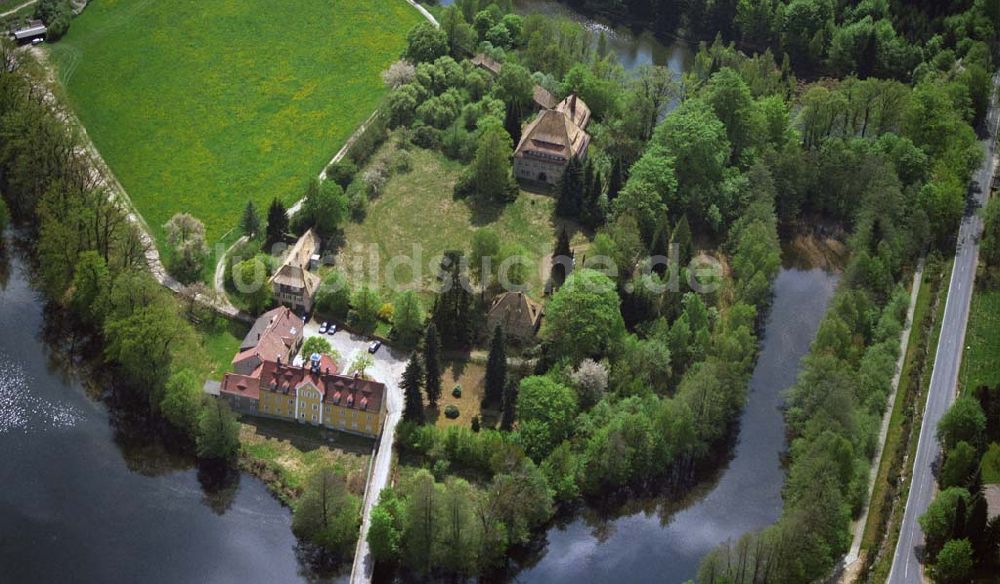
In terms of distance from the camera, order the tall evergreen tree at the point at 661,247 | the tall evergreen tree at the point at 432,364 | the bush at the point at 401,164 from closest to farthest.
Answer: the tall evergreen tree at the point at 432,364
the tall evergreen tree at the point at 661,247
the bush at the point at 401,164

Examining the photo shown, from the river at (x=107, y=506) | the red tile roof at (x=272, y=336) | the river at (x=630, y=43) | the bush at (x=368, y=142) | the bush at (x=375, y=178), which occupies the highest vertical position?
the river at (x=630, y=43)

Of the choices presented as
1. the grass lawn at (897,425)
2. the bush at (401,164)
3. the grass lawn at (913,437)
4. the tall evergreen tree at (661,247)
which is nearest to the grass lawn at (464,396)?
the tall evergreen tree at (661,247)

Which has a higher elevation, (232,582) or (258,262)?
(258,262)

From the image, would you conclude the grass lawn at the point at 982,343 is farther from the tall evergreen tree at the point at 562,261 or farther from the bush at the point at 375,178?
the bush at the point at 375,178

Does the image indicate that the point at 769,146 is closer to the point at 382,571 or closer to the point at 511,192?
the point at 511,192

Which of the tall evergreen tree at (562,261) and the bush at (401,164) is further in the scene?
the bush at (401,164)

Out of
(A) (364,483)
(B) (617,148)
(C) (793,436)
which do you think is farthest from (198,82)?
(C) (793,436)

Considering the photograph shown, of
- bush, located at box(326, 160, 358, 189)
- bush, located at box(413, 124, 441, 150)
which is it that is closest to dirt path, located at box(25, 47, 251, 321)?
bush, located at box(326, 160, 358, 189)
